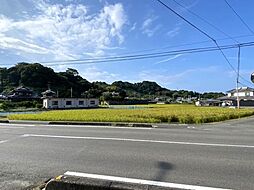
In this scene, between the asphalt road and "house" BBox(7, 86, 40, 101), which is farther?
"house" BBox(7, 86, 40, 101)

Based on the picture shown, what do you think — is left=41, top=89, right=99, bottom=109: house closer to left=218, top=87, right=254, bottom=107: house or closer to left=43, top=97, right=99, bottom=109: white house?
left=43, top=97, right=99, bottom=109: white house

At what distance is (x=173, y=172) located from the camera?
5.93 meters

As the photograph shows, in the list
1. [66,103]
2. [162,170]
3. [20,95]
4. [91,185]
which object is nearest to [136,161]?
[162,170]

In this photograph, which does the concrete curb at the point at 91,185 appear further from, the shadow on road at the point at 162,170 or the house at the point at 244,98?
the house at the point at 244,98

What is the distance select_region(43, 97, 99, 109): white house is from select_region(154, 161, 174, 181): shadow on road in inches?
2252

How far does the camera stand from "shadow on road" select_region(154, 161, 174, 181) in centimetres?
557

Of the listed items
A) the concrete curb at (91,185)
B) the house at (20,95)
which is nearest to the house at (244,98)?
the house at (20,95)

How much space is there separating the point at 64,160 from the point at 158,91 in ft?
565

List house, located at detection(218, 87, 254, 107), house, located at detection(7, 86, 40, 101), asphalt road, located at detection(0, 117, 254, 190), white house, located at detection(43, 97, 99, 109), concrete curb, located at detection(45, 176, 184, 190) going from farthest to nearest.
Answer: house, located at detection(7, 86, 40, 101) < house, located at detection(218, 87, 254, 107) < white house, located at detection(43, 97, 99, 109) < asphalt road, located at detection(0, 117, 254, 190) < concrete curb, located at detection(45, 176, 184, 190)

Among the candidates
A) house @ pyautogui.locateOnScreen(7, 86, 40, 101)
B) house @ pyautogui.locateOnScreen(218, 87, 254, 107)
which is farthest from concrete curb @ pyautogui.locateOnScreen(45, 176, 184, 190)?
house @ pyautogui.locateOnScreen(7, 86, 40, 101)

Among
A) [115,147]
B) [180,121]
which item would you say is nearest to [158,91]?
[180,121]

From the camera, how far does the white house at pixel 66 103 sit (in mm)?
62216

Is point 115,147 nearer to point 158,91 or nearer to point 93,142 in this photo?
point 93,142

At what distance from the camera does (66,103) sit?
6569 cm
